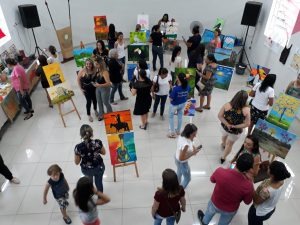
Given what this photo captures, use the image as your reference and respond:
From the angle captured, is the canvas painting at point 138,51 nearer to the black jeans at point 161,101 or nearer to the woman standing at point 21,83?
the black jeans at point 161,101

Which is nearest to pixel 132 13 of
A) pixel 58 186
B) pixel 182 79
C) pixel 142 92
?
pixel 142 92

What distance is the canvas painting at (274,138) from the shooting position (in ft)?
13.0

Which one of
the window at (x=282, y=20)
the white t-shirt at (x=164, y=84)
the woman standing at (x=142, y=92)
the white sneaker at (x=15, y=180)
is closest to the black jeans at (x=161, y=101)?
the white t-shirt at (x=164, y=84)

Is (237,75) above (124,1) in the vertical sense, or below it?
below

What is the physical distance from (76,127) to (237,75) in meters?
5.41

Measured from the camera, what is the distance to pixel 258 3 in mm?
7852

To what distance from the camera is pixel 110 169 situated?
454 cm

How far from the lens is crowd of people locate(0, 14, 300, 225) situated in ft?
8.43

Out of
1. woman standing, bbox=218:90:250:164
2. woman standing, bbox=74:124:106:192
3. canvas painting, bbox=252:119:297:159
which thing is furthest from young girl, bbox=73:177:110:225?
canvas painting, bbox=252:119:297:159

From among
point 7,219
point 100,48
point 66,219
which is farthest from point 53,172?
point 100,48

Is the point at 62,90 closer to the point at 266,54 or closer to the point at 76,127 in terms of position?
the point at 76,127

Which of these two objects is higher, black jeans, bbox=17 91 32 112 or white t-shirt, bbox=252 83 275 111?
white t-shirt, bbox=252 83 275 111

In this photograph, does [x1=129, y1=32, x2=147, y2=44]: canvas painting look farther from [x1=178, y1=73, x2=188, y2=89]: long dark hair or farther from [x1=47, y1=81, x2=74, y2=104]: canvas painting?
[x1=178, y1=73, x2=188, y2=89]: long dark hair

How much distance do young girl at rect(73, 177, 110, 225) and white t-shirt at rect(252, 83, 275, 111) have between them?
3.40 meters
